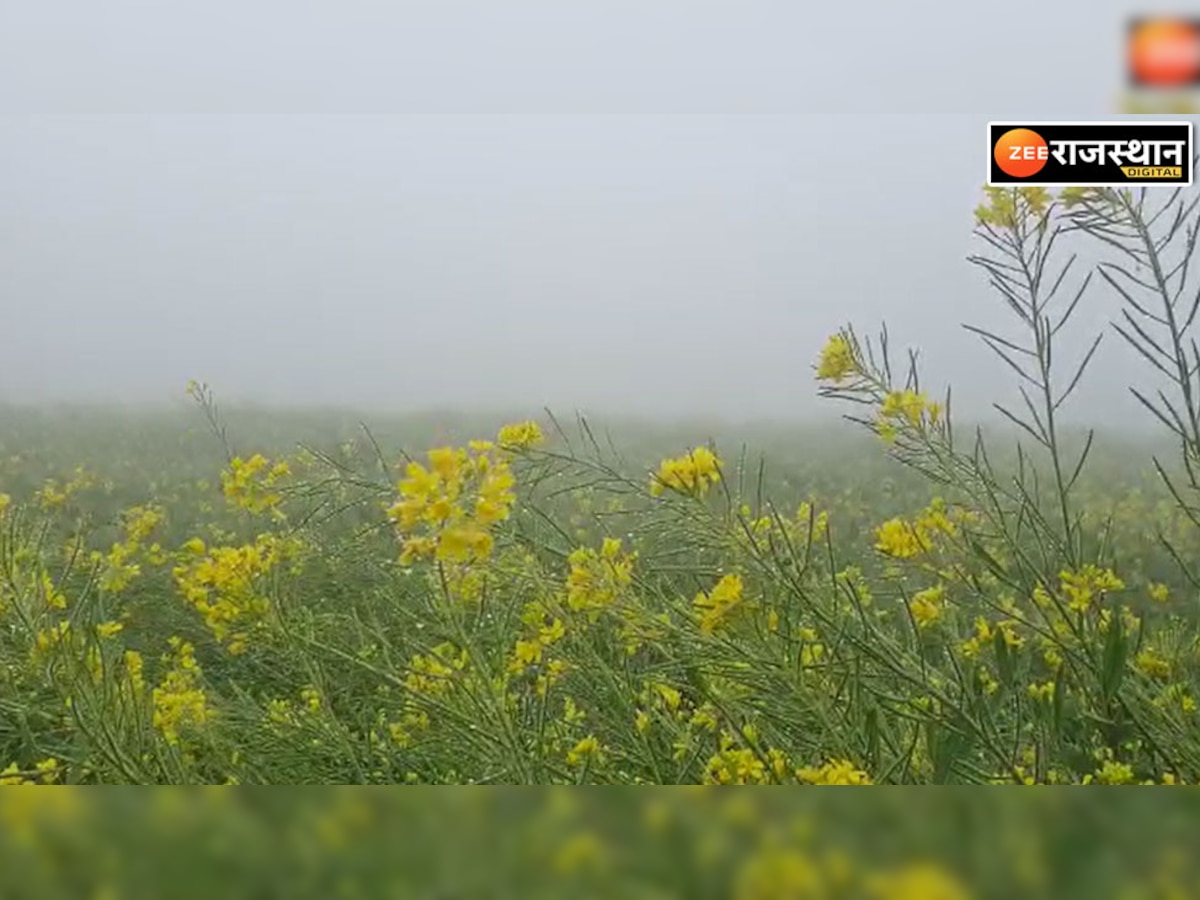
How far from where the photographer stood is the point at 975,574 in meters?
1.10

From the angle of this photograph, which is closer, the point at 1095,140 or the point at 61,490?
the point at 1095,140

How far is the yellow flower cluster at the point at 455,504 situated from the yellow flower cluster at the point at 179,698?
24 centimetres

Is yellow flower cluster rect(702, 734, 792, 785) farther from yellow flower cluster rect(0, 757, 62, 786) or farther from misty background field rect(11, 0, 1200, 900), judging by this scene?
yellow flower cluster rect(0, 757, 62, 786)

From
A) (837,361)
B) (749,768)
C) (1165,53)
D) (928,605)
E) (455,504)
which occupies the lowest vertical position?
(749,768)

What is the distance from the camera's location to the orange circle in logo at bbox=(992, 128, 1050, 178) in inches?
40.8

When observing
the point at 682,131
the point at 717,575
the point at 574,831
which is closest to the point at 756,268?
the point at 682,131

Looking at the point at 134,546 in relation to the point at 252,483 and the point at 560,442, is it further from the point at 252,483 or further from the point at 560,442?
the point at 560,442

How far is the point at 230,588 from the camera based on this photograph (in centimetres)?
113

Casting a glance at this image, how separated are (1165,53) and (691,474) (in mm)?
545

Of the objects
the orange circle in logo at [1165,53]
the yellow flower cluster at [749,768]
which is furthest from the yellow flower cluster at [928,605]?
the orange circle in logo at [1165,53]

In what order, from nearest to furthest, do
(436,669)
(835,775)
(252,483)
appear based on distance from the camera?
(835,775)
(436,669)
(252,483)

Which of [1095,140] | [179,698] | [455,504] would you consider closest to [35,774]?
[179,698]

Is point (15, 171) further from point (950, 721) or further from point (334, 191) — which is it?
point (950, 721)

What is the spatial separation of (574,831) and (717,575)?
0.91 ft
